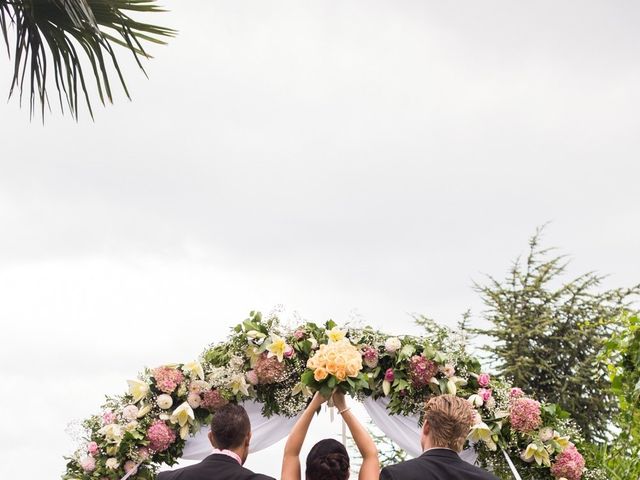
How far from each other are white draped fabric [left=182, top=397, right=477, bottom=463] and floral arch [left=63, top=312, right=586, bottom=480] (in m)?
0.02

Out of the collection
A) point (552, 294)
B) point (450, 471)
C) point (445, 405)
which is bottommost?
point (450, 471)

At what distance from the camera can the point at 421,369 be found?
6.48m

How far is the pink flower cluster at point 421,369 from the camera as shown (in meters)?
6.50

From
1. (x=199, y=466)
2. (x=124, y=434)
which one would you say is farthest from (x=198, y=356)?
(x=199, y=466)

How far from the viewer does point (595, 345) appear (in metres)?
17.0

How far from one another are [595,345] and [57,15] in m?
12.5

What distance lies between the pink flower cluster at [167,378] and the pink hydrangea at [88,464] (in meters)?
0.78

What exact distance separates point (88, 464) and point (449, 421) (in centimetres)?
373

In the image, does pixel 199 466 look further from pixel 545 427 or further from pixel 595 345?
pixel 595 345

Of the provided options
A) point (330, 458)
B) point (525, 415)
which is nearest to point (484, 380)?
point (525, 415)

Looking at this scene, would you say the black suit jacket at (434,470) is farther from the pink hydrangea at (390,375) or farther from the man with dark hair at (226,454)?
the pink hydrangea at (390,375)

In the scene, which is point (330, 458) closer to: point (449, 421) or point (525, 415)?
point (449, 421)

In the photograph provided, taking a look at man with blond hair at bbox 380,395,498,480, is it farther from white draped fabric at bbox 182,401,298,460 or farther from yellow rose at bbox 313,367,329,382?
white draped fabric at bbox 182,401,298,460

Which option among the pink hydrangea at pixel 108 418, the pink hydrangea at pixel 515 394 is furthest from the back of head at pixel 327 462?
the pink hydrangea at pixel 108 418
